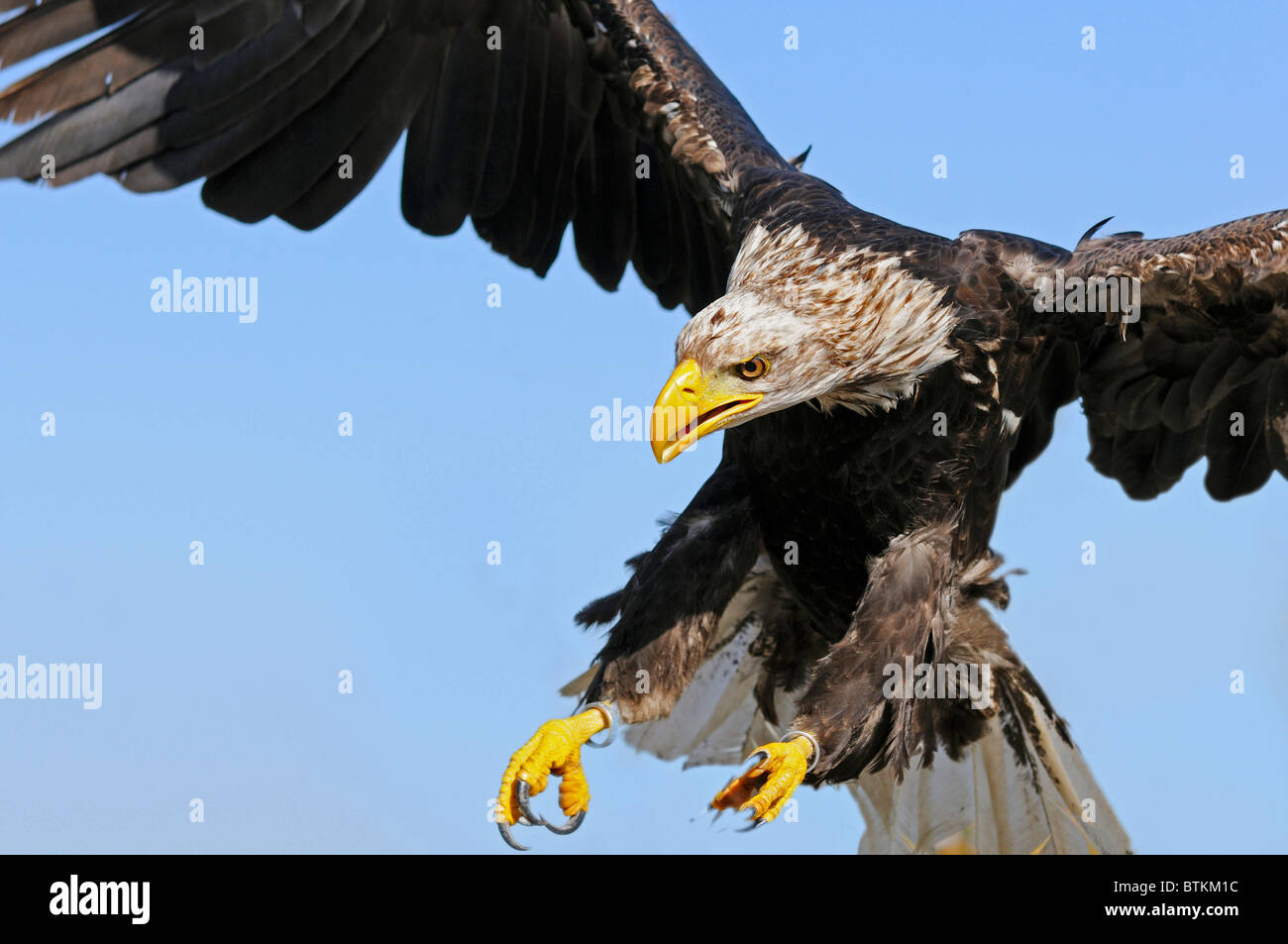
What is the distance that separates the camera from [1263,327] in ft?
16.6

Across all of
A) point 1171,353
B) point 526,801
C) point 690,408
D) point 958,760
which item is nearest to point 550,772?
point 526,801

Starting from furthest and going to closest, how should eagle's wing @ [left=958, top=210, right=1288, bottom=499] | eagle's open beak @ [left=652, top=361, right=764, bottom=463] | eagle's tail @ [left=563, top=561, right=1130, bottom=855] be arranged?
eagle's tail @ [left=563, top=561, right=1130, bottom=855] < eagle's wing @ [left=958, top=210, right=1288, bottom=499] < eagle's open beak @ [left=652, top=361, right=764, bottom=463]

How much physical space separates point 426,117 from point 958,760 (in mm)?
3762

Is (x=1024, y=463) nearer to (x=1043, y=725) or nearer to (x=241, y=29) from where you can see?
(x=1043, y=725)

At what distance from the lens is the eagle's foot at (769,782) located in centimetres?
418

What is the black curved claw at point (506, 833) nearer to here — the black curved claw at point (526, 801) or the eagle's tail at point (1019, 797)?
the black curved claw at point (526, 801)

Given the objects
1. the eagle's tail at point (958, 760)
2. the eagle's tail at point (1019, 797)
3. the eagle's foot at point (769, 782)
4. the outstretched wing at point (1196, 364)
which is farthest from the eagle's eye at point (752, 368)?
the eagle's tail at point (1019, 797)

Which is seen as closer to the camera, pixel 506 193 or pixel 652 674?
pixel 652 674

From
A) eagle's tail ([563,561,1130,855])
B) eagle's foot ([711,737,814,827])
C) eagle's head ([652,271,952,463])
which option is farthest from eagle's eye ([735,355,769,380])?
eagle's tail ([563,561,1130,855])

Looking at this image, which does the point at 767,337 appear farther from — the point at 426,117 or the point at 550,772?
the point at 426,117

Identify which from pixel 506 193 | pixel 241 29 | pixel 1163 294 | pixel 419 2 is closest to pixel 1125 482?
pixel 1163 294

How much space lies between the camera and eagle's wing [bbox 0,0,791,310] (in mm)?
5406

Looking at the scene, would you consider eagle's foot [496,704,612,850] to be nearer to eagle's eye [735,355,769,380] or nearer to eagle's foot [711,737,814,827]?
eagle's foot [711,737,814,827]

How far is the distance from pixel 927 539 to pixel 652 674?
3.51 ft
